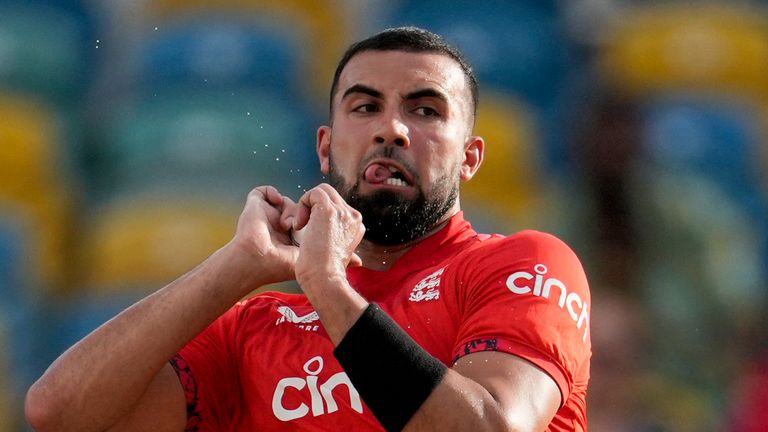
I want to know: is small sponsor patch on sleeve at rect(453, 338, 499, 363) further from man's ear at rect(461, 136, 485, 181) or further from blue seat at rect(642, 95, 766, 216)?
blue seat at rect(642, 95, 766, 216)

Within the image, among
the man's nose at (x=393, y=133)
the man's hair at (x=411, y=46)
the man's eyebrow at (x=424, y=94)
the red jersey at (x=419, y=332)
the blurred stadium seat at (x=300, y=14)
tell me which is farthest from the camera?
the blurred stadium seat at (x=300, y=14)

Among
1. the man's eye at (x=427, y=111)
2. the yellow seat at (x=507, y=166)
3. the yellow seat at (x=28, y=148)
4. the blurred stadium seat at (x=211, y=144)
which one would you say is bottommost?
the man's eye at (x=427, y=111)

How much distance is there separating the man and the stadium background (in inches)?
87.2

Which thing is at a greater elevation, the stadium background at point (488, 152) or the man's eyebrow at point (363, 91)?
the stadium background at point (488, 152)

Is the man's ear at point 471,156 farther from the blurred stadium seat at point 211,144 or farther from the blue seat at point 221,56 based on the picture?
the blue seat at point 221,56

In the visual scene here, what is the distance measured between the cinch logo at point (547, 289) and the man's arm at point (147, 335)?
2.18 feet

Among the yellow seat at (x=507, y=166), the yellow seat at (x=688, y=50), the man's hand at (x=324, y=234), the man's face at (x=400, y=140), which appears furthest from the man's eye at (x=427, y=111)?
the yellow seat at (x=688, y=50)

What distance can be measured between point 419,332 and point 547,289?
0.42 metres

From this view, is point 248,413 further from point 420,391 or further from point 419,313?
Result: point 420,391

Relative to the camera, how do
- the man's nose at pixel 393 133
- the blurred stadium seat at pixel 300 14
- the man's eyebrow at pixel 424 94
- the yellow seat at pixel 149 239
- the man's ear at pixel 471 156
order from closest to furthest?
the man's nose at pixel 393 133, the man's eyebrow at pixel 424 94, the man's ear at pixel 471 156, the yellow seat at pixel 149 239, the blurred stadium seat at pixel 300 14

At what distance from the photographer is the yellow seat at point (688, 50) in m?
7.49

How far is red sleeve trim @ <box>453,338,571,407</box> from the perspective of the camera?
312cm

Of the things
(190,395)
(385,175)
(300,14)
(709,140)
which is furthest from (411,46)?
(300,14)

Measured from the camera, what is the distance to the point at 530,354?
3133 millimetres
